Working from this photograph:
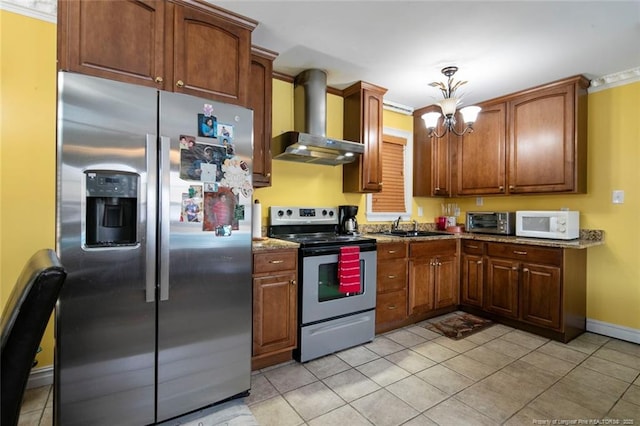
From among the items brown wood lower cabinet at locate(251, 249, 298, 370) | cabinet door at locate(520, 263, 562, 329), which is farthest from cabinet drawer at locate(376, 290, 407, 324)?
cabinet door at locate(520, 263, 562, 329)

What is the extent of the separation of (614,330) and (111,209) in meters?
4.41

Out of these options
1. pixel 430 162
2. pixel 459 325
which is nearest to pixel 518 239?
pixel 459 325

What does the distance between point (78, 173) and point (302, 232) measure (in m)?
1.98

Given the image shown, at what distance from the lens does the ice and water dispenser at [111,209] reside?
1539 millimetres

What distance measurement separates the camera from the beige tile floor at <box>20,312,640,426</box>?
6.00ft

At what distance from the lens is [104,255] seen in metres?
1.54

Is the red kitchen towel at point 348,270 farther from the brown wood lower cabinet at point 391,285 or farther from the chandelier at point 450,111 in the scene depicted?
the chandelier at point 450,111

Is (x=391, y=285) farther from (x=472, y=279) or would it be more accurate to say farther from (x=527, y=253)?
(x=527, y=253)

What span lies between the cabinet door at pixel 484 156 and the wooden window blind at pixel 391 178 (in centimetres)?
73

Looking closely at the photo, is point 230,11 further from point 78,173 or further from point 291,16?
point 78,173

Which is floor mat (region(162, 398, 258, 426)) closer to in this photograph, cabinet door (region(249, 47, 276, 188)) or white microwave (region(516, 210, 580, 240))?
cabinet door (region(249, 47, 276, 188))

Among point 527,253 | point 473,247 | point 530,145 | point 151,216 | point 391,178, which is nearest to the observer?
point 151,216

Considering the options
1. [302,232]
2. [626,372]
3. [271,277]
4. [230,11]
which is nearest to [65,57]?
[230,11]

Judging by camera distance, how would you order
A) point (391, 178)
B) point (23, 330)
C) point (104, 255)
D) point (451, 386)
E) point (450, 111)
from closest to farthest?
1. point (23, 330)
2. point (104, 255)
3. point (451, 386)
4. point (450, 111)
5. point (391, 178)
